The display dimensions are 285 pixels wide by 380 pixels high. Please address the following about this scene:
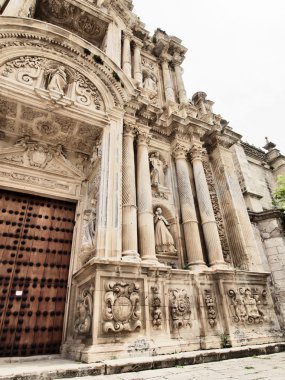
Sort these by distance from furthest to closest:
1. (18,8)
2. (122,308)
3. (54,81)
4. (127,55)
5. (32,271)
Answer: (127,55) < (18,8) < (54,81) < (32,271) < (122,308)

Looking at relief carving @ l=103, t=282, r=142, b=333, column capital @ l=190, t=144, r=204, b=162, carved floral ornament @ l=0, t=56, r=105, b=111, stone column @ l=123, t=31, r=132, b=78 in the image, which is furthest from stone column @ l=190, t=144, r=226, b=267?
stone column @ l=123, t=31, r=132, b=78

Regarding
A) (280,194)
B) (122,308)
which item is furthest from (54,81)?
(280,194)

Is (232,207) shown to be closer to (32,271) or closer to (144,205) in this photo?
(144,205)

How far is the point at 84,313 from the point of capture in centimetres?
410

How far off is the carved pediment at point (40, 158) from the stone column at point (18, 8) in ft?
11.2

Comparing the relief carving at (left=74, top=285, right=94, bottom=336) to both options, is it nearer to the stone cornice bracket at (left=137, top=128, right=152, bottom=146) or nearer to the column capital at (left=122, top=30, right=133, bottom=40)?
the stone cornice bracket at (left=137, top=128, right=152, bottom=146)

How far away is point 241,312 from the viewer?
506 cm

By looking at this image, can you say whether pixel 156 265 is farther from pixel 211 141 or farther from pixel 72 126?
pixel 211 141

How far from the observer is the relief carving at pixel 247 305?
198 inches

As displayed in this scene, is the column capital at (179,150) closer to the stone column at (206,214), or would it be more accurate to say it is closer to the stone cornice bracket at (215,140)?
the stone column at (206,214)

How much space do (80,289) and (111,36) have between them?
842 centimetres

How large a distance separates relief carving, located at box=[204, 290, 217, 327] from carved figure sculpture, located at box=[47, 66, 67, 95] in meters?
5.48

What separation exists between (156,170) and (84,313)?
161 inches

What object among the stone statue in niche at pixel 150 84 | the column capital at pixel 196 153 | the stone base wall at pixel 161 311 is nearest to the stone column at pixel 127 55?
the stone statue in niche at pixel 150 84
